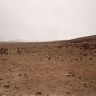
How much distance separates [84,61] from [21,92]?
385 inches

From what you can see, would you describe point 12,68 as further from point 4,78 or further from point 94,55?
point 94,55

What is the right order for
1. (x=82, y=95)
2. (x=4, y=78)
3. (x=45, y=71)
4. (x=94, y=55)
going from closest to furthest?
(x=82, y=95) < (x=4, y=78) < (x=45, y=71) < (x=94, y=55)

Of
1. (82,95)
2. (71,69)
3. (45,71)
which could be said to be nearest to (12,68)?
(45,71)

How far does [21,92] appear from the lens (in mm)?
13656

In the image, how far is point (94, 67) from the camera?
20.1m

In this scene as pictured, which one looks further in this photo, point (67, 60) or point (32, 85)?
point (67, 60)

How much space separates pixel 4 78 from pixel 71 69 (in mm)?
5241

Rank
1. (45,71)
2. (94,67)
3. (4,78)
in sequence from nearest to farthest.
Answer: (4,78)
(45,71)
(94,67)

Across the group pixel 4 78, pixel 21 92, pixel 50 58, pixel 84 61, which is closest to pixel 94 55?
pixel 84 61

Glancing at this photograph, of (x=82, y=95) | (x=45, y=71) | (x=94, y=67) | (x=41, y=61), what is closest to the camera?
(x=82, y=95)

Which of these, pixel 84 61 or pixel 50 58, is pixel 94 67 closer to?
pixel 84 61

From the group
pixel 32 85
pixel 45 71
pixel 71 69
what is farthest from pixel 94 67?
pixel 32 85

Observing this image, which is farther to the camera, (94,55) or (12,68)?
A: (94,55)

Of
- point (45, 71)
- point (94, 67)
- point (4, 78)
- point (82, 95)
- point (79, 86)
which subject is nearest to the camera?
point (82, 95)
